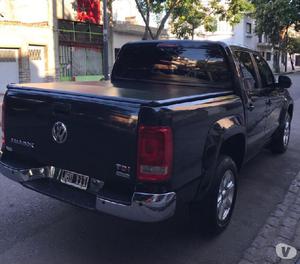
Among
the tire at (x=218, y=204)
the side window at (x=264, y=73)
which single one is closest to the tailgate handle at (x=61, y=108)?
the tire at (x=218, y=204)

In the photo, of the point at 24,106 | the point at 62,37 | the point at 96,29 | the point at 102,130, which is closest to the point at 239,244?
the point at 102,130

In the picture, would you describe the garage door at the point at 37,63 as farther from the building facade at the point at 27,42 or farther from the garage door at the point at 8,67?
the garage door at the point at 8,67

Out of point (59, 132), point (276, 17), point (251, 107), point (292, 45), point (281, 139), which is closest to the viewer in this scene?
point (59, 132)

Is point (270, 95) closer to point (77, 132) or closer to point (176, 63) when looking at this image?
point (176, 63)

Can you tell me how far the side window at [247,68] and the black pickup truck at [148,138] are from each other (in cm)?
4

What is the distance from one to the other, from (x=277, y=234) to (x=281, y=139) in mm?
3072

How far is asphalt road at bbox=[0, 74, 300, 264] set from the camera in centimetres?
353

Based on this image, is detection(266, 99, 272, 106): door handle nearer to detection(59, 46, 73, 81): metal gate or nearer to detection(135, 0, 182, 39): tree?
detection(135, 0, 182, 39): tree

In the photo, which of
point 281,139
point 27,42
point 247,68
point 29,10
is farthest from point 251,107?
point 29,10

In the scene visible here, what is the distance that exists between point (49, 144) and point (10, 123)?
631mm

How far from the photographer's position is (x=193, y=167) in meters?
3.31

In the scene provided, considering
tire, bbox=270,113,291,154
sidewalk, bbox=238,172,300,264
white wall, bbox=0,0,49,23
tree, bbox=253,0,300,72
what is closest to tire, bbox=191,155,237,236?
sidewalk, bbox=238,172,300,264

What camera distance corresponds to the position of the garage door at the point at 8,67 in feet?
61.8

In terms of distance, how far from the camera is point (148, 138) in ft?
9.62
